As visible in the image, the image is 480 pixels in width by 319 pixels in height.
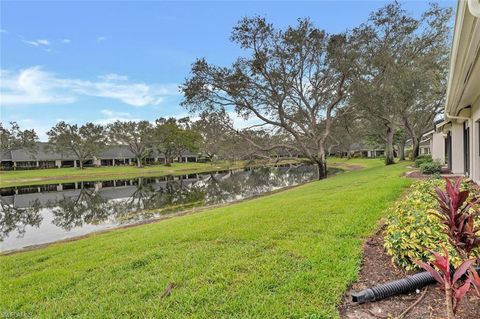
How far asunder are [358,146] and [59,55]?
188 ft

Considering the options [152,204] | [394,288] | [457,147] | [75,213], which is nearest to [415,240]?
[394,288]

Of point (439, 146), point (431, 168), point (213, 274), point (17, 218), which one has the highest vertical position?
point (439, 146)

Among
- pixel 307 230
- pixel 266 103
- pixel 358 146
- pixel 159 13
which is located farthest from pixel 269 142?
pixel 358 146

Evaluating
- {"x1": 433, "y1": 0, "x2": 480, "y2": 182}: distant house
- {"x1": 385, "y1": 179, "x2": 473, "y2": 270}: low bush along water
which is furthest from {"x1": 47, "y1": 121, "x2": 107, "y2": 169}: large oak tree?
{"x1": 385, "y1": 179, "x2": 473, "y2": 270}: low bush along water

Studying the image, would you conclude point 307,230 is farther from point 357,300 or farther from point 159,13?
point 159,13

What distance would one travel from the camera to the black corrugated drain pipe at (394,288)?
9.36 ft

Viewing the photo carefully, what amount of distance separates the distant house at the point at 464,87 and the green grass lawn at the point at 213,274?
292 cm

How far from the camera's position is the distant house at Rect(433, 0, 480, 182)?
131 inches

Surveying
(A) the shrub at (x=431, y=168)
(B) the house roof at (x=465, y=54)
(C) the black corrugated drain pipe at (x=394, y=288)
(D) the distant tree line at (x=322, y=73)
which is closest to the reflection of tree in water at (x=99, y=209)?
(D) the distant tree line at (x=322, y=73)

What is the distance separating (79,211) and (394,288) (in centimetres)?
1614

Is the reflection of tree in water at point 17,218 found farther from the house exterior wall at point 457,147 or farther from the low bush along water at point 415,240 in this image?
the house exterior wall at point 457,147

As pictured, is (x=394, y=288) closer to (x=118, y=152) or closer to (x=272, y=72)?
(x=272, y=72)

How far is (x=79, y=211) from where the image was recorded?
15.7 m

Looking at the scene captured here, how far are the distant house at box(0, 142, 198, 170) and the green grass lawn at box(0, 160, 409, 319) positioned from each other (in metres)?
53.0
